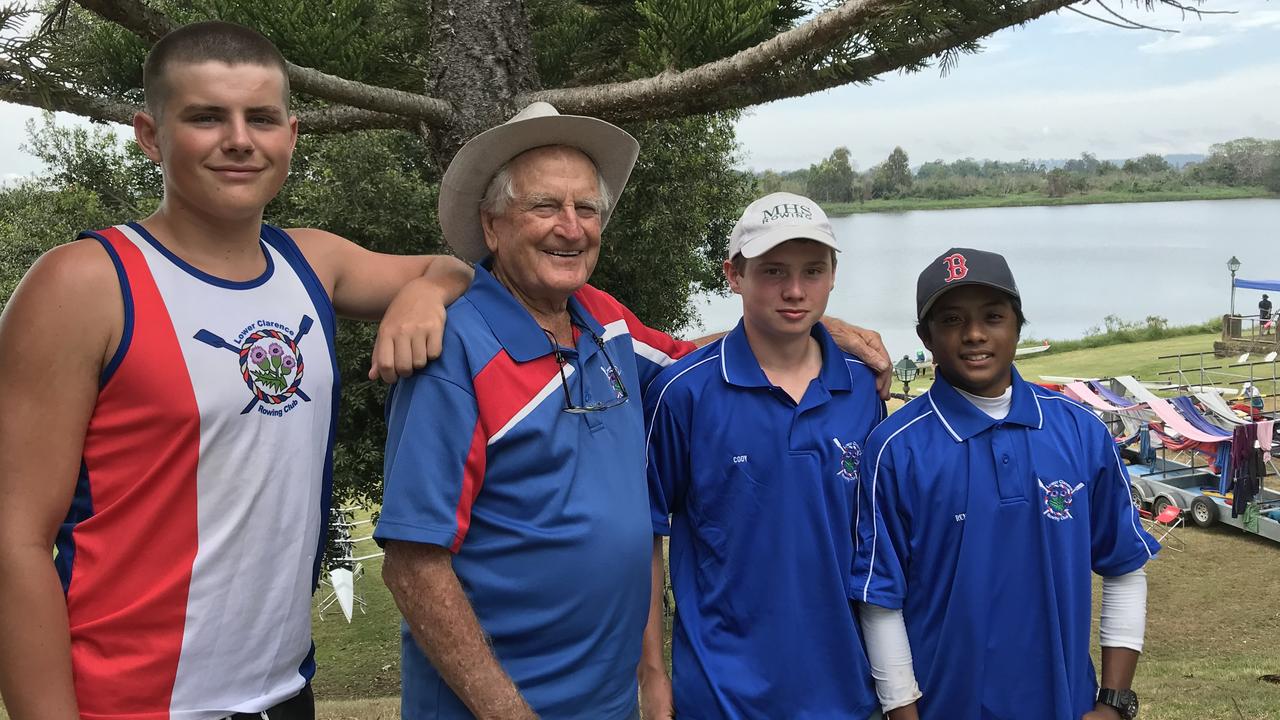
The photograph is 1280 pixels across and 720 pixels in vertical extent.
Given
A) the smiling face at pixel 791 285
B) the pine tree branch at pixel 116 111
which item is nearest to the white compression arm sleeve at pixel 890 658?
the smiling face at pixel 791 285

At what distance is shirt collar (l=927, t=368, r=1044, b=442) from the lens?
239cm

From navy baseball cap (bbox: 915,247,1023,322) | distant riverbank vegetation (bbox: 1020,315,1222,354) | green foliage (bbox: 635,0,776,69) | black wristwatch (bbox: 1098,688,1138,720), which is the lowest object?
distant riverbank vegetation (bbox: 1020,315,1222,354)

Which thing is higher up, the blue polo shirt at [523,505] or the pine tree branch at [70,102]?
the pine tree branch at [70,102]

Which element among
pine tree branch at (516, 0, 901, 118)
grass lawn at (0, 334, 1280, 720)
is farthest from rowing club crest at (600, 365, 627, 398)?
grass lawn at (0, 334, 1280, 720)

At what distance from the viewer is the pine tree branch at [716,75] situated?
11.7ft

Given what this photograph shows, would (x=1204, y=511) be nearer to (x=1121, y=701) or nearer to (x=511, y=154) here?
(x=1121, y=701)

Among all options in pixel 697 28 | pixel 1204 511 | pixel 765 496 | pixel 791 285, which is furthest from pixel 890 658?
pixel 1204 511

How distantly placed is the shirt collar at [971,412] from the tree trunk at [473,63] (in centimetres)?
220

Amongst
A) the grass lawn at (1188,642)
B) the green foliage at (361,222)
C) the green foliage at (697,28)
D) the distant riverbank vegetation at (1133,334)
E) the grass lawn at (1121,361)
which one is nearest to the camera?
the green foliage at (697,28)

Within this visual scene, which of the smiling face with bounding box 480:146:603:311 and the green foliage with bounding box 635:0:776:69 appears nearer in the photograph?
the smiling face with bounding box 480:146:603:311

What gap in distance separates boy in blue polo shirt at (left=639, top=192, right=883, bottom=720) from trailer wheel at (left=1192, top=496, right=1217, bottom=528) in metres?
15.5

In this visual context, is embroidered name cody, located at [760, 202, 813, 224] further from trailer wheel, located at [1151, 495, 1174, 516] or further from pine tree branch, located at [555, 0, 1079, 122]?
trailer wheel, located at [1151, 495, 1174, 516]

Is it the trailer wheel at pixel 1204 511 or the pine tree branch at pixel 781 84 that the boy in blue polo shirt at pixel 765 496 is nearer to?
the pine tree branch at pixel 781 84

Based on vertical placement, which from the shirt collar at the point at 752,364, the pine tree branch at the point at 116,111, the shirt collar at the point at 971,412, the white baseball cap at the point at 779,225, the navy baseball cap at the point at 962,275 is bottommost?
the shirt collar at the point at 971,412
